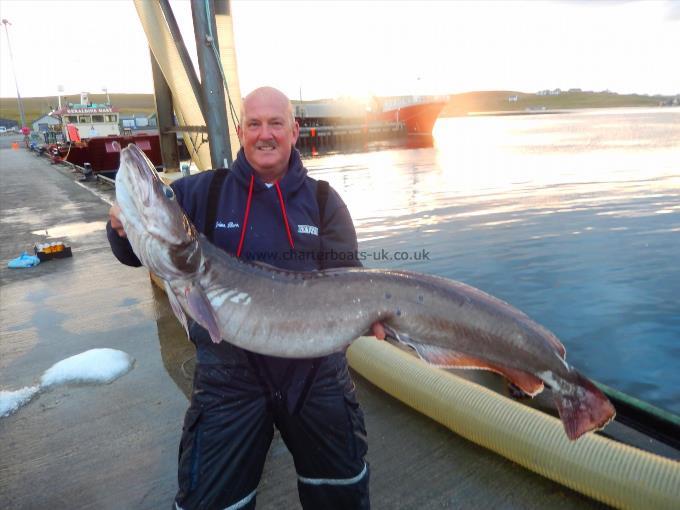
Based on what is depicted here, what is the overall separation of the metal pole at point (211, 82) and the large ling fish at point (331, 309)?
13.1 feet

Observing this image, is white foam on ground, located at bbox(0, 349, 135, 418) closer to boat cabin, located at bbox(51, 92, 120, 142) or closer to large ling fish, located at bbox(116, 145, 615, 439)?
large ling fish, located at bbox(116, 145, 615, 439)

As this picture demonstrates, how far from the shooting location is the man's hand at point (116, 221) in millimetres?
2643

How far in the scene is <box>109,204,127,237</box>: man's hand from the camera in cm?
264

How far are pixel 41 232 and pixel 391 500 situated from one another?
12814 millimetres

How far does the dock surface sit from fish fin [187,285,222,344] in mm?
1499

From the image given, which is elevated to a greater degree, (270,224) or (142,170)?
(142,170)

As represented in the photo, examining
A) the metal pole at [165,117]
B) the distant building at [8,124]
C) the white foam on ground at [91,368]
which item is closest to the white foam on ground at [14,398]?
the white foam on ground at [91,368]

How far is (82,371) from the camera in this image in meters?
5.18

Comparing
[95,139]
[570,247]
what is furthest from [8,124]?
[570,247]

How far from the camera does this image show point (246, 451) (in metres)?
2.62

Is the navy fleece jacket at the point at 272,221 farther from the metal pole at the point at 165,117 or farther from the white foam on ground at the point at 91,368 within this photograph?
the metal pole at the point at 165,117

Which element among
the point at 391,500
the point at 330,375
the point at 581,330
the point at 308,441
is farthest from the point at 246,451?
the point at 581,330

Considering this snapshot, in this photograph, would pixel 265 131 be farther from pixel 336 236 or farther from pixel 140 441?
pixel 140 441

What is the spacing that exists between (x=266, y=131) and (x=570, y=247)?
469 inches
